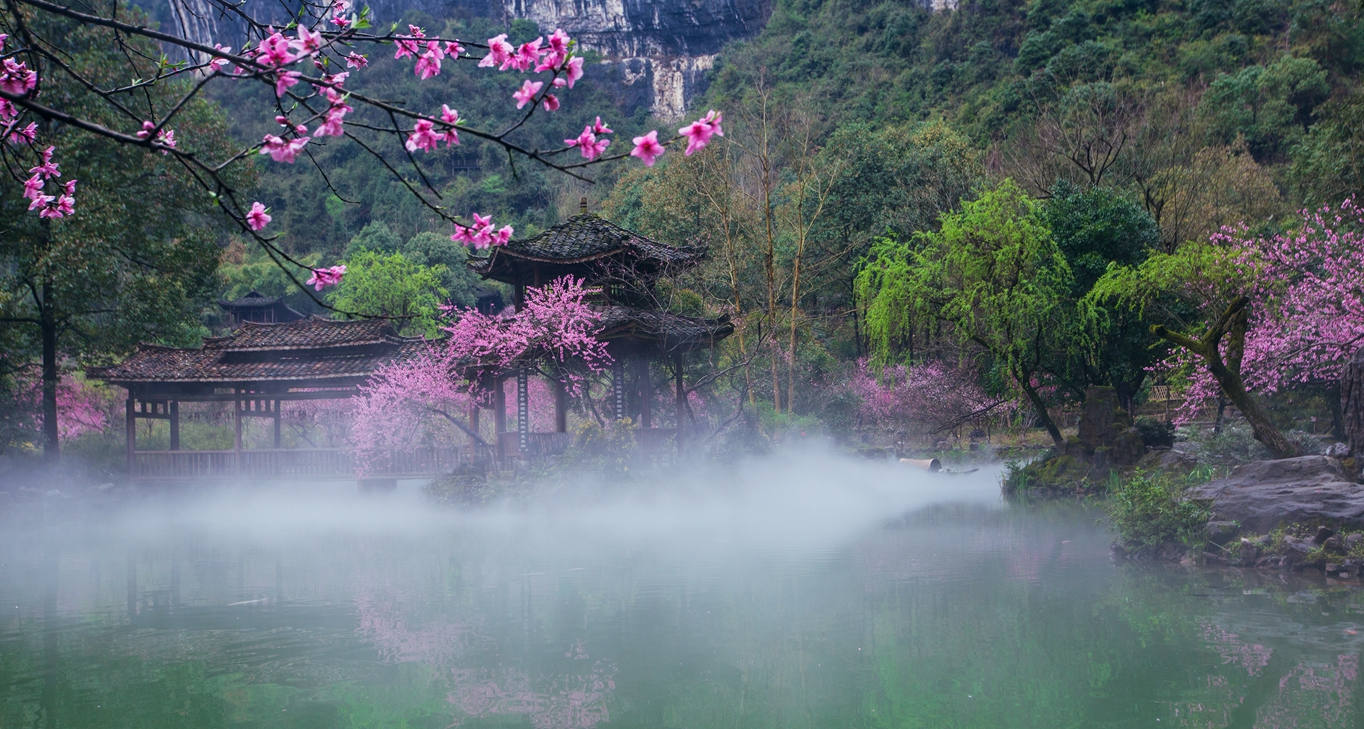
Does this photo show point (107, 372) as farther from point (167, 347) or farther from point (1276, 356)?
point (1276, 356)

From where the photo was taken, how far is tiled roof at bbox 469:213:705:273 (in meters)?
17.8

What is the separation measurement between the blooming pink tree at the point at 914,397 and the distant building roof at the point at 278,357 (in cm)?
1257

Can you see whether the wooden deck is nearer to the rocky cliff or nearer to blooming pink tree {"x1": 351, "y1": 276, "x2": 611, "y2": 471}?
blooming pink tree {"x1": 351, "y1": 276, "x2": 611, "y2": 471}

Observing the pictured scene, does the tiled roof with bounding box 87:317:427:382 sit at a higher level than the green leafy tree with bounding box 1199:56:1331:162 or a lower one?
lower

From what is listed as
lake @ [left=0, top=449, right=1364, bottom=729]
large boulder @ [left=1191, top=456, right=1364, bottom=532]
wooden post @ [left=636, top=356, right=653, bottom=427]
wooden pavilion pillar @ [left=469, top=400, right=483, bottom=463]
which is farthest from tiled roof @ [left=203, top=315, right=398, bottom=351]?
large boulder @ [left=1191, top=456, right=1364, bottom=532]

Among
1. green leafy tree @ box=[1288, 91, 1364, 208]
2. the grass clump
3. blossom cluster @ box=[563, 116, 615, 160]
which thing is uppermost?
green leafy tree @ box=[1288, 91, 1364, 208]

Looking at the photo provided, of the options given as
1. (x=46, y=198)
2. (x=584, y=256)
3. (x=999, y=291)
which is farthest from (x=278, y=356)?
(x=46, y=198)

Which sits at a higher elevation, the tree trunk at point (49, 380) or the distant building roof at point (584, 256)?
the distant building roof at point (584, 256)

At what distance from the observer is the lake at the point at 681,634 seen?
5414 mm

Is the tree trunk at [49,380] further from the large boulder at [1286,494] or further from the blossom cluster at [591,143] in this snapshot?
the large boulder at [1286,494]

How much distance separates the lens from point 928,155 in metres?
29.7

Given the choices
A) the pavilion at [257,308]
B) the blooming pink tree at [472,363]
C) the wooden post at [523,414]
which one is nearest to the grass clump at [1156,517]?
the blooming pink tree at [472,363]

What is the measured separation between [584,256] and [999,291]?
7637 mm

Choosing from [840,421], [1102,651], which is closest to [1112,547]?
[1102,651]
